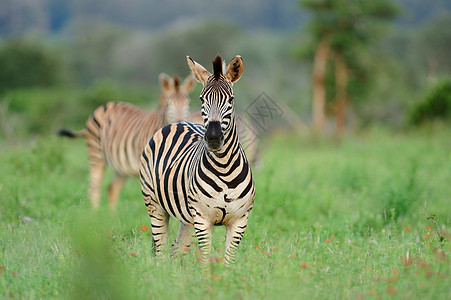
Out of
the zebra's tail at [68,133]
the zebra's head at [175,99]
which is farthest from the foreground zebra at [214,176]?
the zebra's tail at [68,133]

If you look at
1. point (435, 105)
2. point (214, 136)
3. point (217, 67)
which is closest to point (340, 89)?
point (435, 105)

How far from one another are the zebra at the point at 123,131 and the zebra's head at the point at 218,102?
11.5ft

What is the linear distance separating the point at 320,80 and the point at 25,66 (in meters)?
27.7

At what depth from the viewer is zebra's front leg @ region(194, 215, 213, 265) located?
14.4 feet

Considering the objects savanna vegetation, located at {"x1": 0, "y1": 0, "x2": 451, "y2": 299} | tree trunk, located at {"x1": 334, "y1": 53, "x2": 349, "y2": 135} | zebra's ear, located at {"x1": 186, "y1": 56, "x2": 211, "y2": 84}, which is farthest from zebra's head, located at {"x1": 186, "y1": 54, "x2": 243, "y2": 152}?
tree trunk, located at {"x1": 334, "y1": 53, "x2": 349, "y2": 135}

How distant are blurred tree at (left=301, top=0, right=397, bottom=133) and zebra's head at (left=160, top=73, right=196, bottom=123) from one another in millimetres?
15603

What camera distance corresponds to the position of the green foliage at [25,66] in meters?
40.9

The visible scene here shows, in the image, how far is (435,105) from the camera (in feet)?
68.8

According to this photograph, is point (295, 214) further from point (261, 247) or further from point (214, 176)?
point (214, 176)

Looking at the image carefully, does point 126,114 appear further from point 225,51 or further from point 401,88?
point 225,51

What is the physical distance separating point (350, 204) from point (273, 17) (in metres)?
106

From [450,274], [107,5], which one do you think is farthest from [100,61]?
[450,274]

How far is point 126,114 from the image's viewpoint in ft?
29.7

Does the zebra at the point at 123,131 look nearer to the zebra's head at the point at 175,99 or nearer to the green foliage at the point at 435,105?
the zebra's head at the point at 175,99
